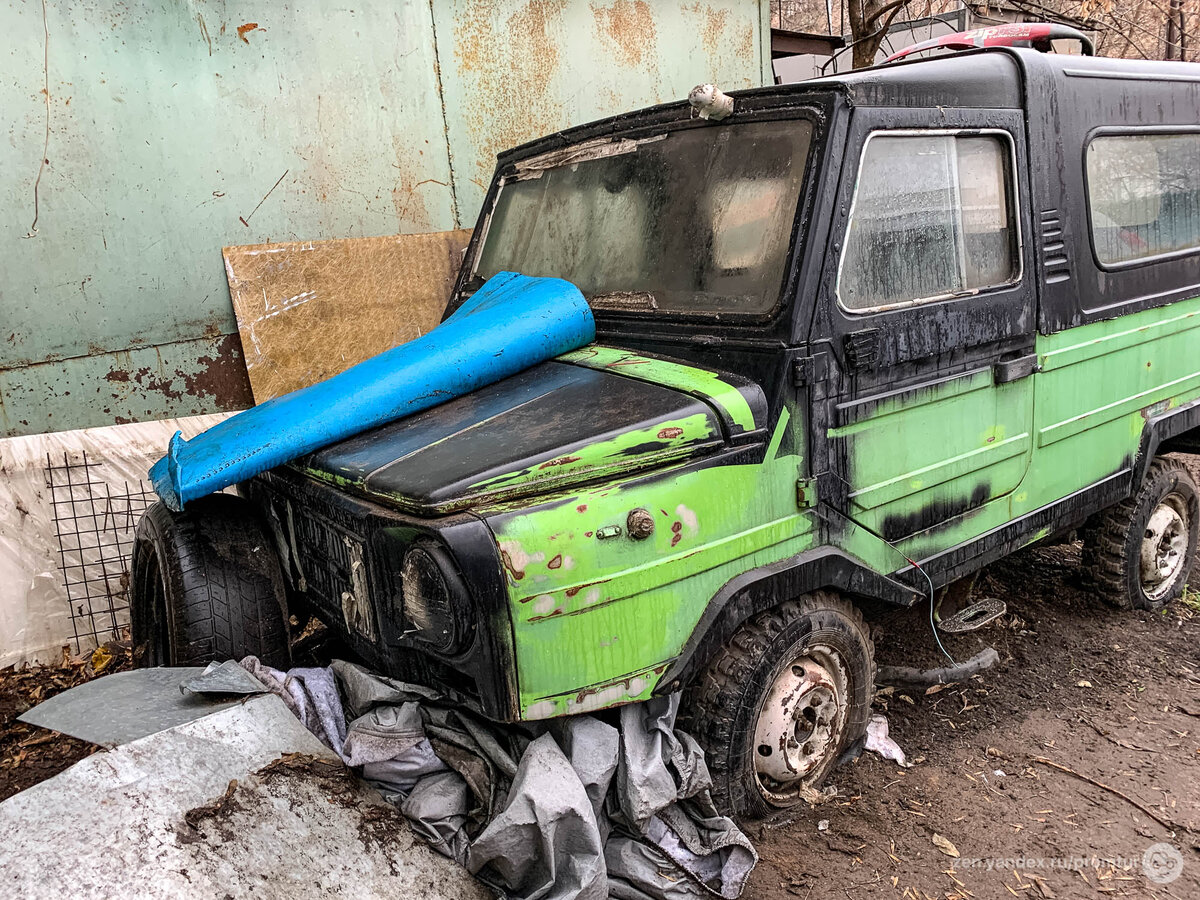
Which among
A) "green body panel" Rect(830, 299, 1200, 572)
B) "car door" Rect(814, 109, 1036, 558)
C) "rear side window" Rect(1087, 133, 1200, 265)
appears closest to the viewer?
"car door" Rect(814, 109, 1036, 558)

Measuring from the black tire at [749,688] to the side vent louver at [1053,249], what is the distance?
148 cm

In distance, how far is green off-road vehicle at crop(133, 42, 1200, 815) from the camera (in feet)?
7.32

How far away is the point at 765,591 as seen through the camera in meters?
2.55

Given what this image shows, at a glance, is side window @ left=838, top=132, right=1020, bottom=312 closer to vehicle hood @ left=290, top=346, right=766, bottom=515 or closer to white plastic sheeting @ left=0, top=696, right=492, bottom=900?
vehicle hood @ left=290, top=346, right=766, bottom=515

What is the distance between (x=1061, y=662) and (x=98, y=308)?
16.3 ft

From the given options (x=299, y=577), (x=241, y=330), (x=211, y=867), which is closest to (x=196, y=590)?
(x=299, y=577)

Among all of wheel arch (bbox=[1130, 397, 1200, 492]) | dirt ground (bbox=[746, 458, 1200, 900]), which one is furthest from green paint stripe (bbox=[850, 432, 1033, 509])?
wheel arch (bbox=[1130, 397, 1200, 492])

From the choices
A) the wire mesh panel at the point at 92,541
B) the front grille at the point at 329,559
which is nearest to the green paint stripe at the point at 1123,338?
the front grille at the point at 329,559

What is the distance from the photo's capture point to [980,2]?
948 cm

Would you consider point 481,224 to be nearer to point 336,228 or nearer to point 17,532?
point 336,228

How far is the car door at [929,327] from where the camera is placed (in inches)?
105

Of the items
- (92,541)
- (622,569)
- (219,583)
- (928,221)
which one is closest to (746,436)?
(622,569)

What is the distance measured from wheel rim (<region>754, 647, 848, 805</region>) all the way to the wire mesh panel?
3.15 m

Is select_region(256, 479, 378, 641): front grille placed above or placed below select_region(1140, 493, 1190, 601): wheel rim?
above
